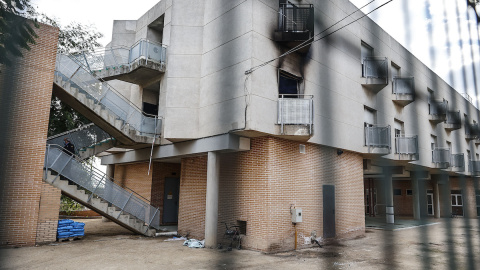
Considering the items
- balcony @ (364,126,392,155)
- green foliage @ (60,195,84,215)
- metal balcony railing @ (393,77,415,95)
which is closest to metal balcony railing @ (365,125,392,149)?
balcony @ (364,126,392,155)

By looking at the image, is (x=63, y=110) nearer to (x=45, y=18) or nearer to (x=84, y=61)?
(x=45, y=18)

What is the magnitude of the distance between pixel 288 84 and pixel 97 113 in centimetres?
Result: 811

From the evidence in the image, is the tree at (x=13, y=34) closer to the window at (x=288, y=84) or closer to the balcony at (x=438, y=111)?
the balcony at (x=438, y=111)

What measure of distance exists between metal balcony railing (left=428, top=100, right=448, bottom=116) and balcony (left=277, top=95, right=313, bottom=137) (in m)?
9.41

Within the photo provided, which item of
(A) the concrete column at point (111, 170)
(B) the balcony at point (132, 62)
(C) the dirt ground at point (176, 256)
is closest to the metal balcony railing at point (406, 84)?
(C) the dirt ground at point (176, 256)

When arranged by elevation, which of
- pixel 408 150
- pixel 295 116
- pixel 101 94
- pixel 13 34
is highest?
pixel 101 94

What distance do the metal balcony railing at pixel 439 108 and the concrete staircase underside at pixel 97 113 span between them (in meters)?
13.9

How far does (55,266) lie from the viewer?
8.69 m

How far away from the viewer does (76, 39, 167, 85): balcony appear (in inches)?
569

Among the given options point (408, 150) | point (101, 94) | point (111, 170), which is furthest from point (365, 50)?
point (111, 170)

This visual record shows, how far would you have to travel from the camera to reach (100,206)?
1363 centimetres

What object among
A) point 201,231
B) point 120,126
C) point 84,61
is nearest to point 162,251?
point 201,231

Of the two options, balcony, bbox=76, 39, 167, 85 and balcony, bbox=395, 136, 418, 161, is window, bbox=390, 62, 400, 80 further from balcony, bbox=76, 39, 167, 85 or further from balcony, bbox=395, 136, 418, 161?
balcony, bbox=76, 39, 167, 85

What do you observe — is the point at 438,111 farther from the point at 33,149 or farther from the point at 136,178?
the point at 136,178
